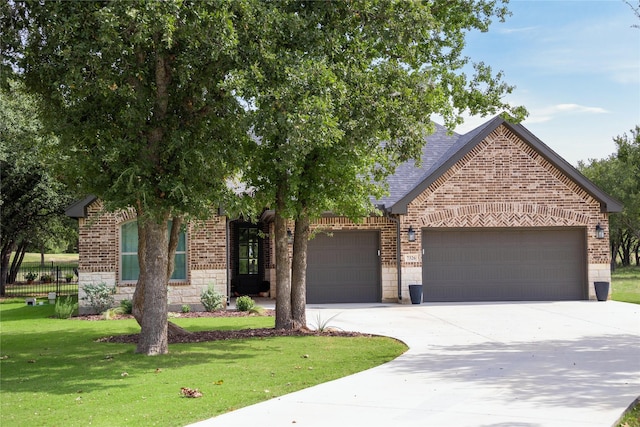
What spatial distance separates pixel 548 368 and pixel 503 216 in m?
12.2

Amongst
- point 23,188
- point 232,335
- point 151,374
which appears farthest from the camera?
point 23,188

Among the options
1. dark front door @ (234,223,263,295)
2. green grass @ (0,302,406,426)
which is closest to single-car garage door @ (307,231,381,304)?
dark front door @ (234,223,263,295)

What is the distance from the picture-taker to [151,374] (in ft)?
30.8

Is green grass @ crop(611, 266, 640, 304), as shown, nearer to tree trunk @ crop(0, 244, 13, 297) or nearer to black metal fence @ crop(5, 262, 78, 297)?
black metal fence @ crop(5, 262, 78, 297)

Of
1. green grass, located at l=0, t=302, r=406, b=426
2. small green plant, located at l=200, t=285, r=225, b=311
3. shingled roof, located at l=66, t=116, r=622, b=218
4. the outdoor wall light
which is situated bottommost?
green grass, located at l=0, t=302, r=406, b=426

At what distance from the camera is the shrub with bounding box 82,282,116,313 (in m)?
18.9

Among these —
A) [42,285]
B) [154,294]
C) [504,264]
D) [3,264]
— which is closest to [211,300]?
[154,294]

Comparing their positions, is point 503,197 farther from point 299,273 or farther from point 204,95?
point 204,95

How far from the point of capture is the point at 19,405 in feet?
25.3

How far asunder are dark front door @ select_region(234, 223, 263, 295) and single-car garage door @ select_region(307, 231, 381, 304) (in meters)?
5.45

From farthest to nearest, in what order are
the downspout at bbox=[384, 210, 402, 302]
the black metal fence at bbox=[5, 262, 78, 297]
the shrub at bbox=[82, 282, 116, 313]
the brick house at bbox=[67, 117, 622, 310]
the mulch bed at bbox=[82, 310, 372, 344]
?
the black metal fence at bbox=[5, 262, 78, 297] < the brick house at bbox=[67, 117, 622, 310] < the downspout at bbox=[384, 210, 402, 302] < the shrub at bbox=[82, 282, 116, 313] < the mulch bed at bbox=[82, 310, 372, 344]

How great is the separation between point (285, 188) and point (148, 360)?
4396 millimetres

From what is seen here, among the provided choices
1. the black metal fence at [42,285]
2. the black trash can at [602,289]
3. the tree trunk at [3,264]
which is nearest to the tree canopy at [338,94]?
the black trash can at [602,289]

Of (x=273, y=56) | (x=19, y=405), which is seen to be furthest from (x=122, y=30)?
(x=19, y=405)
